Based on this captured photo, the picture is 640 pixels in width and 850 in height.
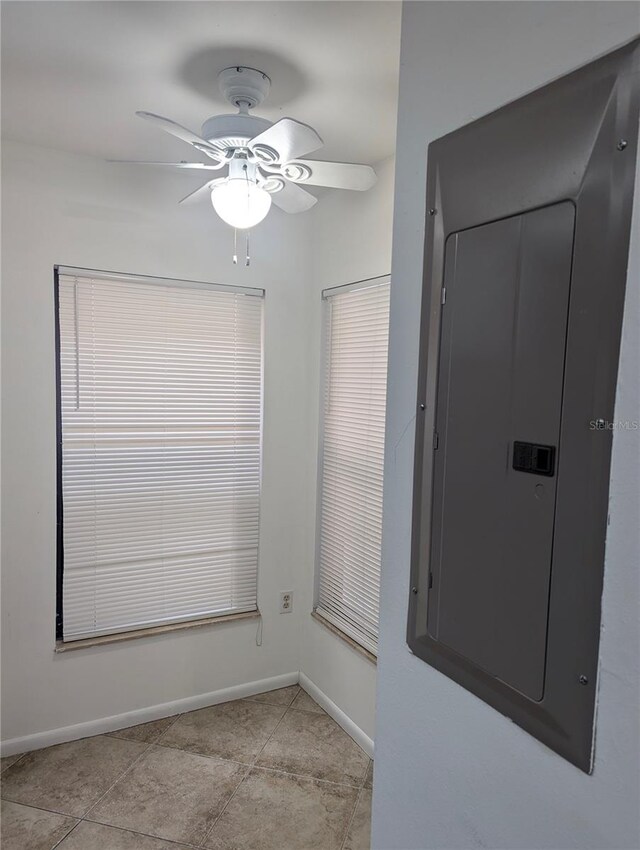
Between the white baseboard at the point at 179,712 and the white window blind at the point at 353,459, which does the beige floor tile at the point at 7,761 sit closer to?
the white baseboard at the point at 179,712

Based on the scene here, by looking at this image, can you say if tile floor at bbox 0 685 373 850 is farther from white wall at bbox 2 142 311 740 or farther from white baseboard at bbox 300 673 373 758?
white wall at bbox 2 142 311 740

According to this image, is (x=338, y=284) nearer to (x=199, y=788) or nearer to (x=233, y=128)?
(x=233, y=128)

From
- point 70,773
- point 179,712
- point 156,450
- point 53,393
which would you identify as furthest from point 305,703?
point 53,393

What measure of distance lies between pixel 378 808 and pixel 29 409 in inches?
71.7

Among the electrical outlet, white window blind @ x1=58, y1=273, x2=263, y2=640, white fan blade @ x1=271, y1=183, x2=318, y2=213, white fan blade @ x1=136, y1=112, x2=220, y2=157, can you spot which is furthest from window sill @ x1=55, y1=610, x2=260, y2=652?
white fan blade @ x1=136, y1=112, x2=220, y2=157

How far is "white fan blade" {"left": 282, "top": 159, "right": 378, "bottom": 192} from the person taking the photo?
1.60 metres

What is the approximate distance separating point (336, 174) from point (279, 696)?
2257 millimetres

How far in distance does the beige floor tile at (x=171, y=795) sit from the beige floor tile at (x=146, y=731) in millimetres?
75

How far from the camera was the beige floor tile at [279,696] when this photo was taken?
101 inches

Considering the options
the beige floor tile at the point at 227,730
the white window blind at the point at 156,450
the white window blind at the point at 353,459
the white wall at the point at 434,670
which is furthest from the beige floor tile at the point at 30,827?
the white wall at the point at 434,670

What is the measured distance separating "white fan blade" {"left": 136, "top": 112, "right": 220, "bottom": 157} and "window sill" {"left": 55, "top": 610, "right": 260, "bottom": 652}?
1.88 metres

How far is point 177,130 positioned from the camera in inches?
55.3

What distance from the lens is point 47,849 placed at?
1719 millimetres

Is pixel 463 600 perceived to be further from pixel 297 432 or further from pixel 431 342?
pixel 297 432
